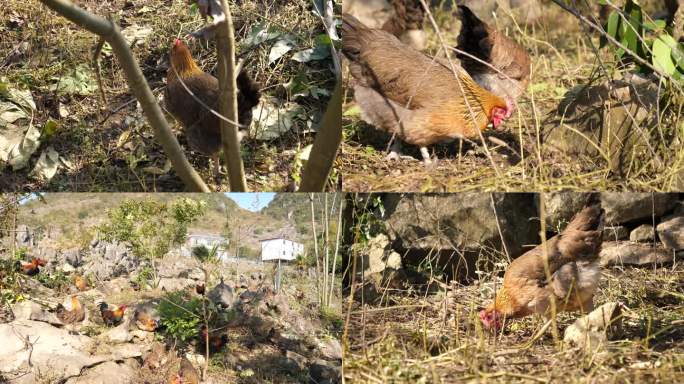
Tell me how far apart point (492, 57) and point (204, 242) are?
1.75 metres

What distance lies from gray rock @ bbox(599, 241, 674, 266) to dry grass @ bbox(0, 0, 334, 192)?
157 centimetres

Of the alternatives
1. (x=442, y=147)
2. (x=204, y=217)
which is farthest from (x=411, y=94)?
(x=204, y=217)

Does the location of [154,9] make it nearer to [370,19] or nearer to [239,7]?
[239,7]

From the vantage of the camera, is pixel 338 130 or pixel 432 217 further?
pixel 432 217

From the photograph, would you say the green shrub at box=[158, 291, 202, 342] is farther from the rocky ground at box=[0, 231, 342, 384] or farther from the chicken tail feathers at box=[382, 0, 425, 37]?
the chicken tail feathers at box=[382, 0, 425, 37]

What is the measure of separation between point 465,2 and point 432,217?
72.3 inches

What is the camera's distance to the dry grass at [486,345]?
2340 mm

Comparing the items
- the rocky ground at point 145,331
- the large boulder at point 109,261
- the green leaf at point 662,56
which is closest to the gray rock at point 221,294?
the rocky ground at point 145,331

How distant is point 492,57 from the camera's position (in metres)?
3.48

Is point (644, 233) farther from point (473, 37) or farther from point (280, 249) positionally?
point (280, 249)

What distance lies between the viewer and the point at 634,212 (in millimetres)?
3189

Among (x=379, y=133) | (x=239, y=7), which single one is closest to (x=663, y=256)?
(x=379, y=133)

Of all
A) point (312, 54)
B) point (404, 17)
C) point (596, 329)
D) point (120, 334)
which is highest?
point (404, 17)

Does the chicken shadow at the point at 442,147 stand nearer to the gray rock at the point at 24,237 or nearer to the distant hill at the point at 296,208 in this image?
the distant hill at the point at 296,208
